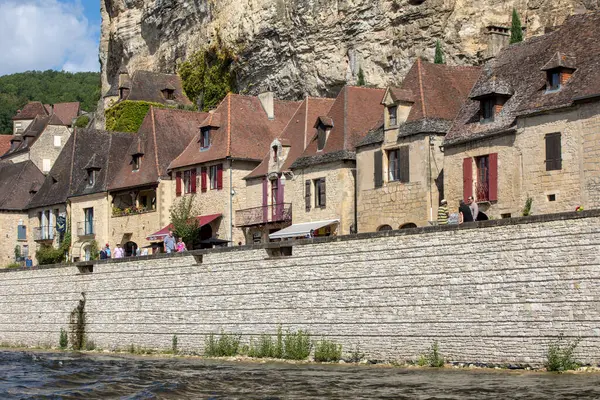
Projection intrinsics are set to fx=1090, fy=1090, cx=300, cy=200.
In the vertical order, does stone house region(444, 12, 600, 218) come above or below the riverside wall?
above

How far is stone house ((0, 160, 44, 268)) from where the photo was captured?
2569 inches

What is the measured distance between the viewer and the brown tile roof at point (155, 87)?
7100 cm

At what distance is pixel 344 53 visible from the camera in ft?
200

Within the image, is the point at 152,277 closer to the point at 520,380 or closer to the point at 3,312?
the point at 3,312

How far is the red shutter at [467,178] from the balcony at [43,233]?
32.4 metres

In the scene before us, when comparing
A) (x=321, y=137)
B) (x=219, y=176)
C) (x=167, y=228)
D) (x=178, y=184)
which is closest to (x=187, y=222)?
(x=219, y=176)

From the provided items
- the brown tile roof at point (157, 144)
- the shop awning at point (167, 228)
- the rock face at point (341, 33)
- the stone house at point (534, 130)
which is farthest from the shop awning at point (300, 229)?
the rock face at point (341, 33)

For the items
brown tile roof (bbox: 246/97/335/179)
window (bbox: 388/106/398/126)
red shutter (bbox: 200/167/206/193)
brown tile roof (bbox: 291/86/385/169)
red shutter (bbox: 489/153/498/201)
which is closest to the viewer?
red shutter (bbox: 489/153/498/201)

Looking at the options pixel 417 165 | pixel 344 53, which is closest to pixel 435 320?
pixel 417 165

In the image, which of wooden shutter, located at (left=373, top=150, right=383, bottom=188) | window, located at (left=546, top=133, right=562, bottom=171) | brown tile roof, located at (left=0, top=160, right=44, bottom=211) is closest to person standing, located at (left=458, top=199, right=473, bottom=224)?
window, located at (left=546, top=133, right=562, bottom=171)

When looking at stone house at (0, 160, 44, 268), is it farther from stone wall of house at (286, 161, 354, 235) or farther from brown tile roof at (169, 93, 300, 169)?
stone wall of house at (286, 161, 354, 235)

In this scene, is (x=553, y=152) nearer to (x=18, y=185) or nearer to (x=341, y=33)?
(x=341, y=33)

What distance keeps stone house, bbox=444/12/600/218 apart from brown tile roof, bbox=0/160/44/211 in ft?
119

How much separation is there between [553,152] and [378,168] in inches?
328
